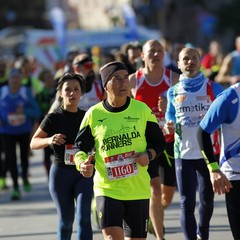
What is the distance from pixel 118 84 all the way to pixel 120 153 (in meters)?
0.53

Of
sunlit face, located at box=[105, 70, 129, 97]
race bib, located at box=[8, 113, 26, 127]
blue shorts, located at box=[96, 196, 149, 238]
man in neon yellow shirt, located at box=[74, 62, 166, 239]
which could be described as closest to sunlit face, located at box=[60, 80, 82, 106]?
man in neon yellow shirt, located at box=[74, 62, 166, 239]

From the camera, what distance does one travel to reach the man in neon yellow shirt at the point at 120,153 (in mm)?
7723

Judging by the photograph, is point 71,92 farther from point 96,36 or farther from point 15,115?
point 96,36

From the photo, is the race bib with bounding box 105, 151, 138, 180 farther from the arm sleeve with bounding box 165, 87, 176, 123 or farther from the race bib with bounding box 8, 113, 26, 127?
the race bib with bounding box 8, 113, 26, 127

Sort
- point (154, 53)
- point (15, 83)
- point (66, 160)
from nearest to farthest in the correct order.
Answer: point (66, 160) → point (154, 53) → point (15, 83)

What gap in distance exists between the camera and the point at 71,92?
30.2ft

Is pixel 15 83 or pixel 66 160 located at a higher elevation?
pixel 15 83

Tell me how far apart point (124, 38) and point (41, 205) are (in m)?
22.3

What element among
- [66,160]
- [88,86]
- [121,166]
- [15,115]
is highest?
[88,86]

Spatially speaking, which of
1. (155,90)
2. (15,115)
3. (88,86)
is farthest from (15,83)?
(155,90)

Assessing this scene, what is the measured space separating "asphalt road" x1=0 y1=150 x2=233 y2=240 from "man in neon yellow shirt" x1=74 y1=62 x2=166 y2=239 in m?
3.01

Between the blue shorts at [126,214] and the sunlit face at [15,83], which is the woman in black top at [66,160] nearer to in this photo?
the blue shorts at [126,214]

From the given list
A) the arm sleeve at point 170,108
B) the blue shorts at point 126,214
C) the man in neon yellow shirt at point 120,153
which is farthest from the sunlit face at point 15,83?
the blue shorts at point 126,214

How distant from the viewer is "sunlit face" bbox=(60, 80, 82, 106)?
916 centimetres
